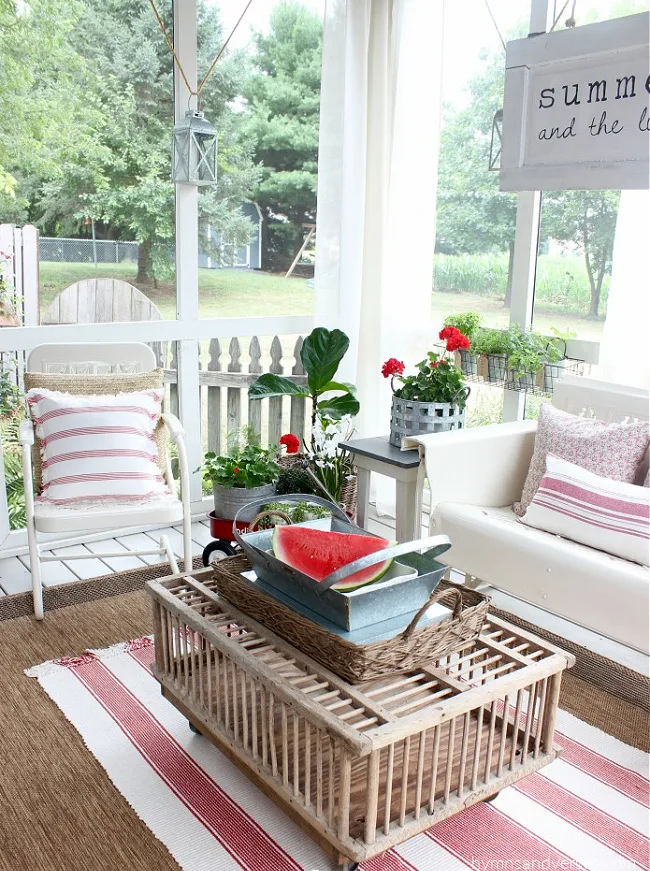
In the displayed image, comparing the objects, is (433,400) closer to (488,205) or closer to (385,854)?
(488,205)

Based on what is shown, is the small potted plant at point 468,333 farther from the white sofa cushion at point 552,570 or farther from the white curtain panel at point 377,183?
the white sofa cushion at point 552,570

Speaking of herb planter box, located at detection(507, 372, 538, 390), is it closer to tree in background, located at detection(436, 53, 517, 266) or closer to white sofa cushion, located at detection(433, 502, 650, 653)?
tree in background, located at detection(436, 53, 517, 266)

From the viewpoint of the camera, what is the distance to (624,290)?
2.98 meters

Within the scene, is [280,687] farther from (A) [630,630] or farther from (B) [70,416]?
(B) [70,416]

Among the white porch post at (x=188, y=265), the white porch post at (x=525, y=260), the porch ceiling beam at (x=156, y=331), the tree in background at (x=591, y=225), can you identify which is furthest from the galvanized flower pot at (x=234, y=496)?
the tree in background at (x=591, y=225)

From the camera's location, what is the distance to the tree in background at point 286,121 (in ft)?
12.7

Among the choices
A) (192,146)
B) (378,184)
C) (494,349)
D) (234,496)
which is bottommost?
(234,496)

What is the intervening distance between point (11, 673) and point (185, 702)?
0.84 m

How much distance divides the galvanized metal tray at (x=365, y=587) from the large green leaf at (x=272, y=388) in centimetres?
162

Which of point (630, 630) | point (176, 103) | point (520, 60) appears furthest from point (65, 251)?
point (630, 630)

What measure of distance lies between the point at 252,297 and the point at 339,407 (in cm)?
79

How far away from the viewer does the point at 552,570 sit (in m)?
2.48

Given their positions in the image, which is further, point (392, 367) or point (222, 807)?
point (392, 367)

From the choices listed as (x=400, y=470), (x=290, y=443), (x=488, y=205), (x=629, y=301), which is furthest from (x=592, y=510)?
(x=488, y=205)
